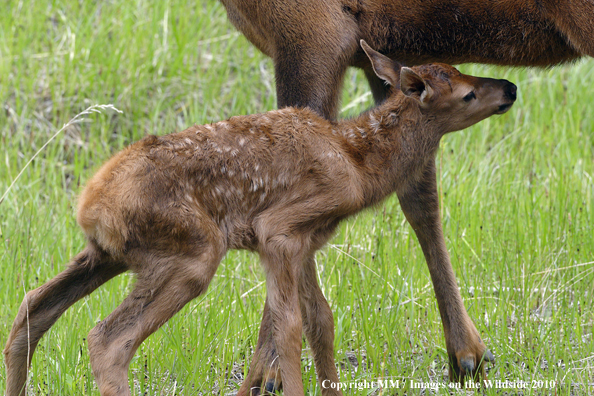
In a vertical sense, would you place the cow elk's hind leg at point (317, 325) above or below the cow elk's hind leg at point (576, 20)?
below

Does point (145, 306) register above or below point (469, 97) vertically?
below

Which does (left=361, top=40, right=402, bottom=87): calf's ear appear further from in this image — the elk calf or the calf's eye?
the calf's eye

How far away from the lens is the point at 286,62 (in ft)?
14.3

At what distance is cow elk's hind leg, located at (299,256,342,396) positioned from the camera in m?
4.19

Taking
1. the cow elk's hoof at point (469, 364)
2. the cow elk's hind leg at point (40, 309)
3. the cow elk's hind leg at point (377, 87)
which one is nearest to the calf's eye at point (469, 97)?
the cow elk's hind leg at point (377, 87)

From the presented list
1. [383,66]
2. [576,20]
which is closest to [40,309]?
[383,66]

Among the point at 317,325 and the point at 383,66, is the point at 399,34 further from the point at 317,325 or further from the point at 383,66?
the point at 317,325

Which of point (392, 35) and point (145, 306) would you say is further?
point (392, 35)

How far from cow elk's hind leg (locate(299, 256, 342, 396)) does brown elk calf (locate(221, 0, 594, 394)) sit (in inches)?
10.3

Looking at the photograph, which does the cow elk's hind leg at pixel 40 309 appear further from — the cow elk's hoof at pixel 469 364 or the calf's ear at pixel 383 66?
the cow elk's hoof at pixel 469 364

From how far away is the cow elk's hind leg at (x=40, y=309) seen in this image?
153 inches

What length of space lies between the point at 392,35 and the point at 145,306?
1.91m

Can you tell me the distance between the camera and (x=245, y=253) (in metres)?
5.89

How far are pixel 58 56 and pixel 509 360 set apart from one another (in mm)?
5164
